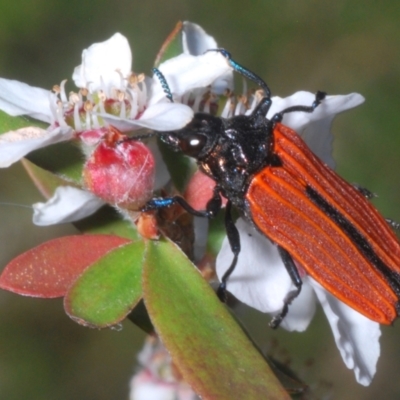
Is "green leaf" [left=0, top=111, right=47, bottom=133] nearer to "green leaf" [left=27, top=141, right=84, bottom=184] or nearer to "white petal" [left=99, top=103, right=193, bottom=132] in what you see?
"green leaf" [left=27, top=141, right=84, bottom=184]

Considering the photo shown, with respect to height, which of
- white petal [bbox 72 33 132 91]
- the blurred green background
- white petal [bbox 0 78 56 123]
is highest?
white petal [bbox 72 33 132 91]

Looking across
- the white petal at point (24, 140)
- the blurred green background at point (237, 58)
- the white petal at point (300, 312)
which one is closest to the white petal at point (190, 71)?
the white petal at point (24, 140)

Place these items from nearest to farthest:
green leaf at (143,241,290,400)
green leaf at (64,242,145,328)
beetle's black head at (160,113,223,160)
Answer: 1. green leaf at (143,241,290,400)
2. green leaf at (64,242,145,328)
3. beetle's black head at (160,113,223,160)

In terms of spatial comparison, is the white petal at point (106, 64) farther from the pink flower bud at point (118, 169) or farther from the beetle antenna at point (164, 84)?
the pink flower bud at point (118, 169)

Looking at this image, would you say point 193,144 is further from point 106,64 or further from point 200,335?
point 200,335

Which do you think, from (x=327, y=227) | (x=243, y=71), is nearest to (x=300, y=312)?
(x=327, y=227)

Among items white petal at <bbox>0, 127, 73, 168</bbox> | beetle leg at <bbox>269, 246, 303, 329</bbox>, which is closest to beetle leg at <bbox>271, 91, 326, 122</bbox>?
beetle leg at <bbox>269, 246, 303, 329</bbox>
